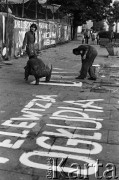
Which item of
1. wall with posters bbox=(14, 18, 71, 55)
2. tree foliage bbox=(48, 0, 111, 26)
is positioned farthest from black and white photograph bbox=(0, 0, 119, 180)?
tree foliage bbox=(48, 0, 111, 26)

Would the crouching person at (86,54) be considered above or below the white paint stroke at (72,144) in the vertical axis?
above

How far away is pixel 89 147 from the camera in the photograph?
14.1 ft

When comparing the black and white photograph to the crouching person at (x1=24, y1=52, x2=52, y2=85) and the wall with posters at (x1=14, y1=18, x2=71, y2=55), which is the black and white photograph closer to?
the crouching person at (x1=24, y1=52, x2=52, y2=85)

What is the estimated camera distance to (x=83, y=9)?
120 ft

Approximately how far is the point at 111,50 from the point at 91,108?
1259cm

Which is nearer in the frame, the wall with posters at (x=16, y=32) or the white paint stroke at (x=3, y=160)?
the white paint stroke at (x=3, y=160)

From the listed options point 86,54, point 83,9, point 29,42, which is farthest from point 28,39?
point 83,9

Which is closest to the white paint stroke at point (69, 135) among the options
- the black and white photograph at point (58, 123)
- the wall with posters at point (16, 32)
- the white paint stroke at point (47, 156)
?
the black and white photograph at point (58, 123)

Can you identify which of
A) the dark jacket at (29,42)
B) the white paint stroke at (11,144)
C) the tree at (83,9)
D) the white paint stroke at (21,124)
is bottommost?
the white paint stroke at (11,144)

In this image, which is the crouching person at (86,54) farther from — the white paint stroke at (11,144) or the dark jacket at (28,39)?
the white paint stroke at (11,144)

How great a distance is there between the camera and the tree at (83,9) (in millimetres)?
36047

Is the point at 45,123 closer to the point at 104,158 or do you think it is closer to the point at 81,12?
the point at 104,158

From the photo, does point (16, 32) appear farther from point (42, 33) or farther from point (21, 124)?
point (21, 124)

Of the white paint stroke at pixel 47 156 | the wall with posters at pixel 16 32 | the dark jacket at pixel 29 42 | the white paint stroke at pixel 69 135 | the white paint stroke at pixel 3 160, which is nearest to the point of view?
the white paint stroke at pixel 47 156
